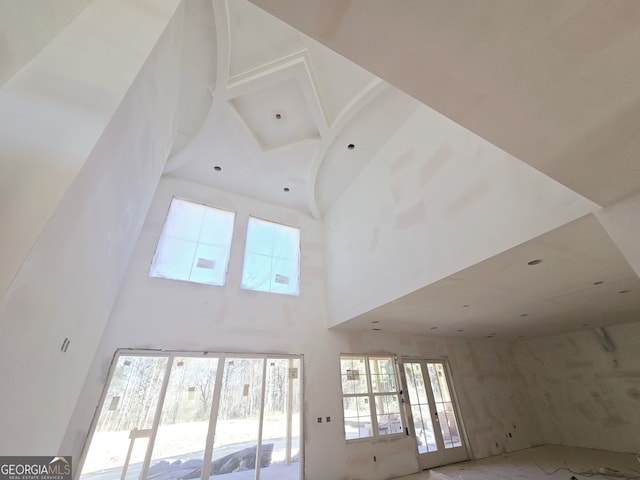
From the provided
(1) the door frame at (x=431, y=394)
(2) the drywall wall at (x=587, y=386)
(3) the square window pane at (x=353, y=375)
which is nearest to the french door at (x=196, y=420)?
(3) the square window pane at (x=353, y=375)

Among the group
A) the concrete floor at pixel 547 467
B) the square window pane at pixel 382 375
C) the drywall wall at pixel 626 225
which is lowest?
the concrete floor at pixel 547 467

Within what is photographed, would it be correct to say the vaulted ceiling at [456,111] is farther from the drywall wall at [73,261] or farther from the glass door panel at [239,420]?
the glass door panel at [239,420]

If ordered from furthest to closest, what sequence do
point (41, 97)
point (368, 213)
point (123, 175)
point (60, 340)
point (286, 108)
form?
point (368, 213), point (286, 108), point (123, 175), point (60, 340), point (41, 97)

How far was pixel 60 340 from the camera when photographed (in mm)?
2320

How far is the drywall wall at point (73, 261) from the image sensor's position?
162 centimetres

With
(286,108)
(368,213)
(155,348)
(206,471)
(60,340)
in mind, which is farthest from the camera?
(368,213)

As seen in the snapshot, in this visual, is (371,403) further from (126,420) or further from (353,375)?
(126,420)

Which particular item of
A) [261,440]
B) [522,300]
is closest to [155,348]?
[261,440]

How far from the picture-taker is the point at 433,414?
5695 mm

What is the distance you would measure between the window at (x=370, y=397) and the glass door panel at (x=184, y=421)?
2512mm

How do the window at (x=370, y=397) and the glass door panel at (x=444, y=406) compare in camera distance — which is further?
the glass door panel at (x=444, y=406)

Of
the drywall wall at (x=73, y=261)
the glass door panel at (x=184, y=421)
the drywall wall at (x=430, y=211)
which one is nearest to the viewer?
the drywall wall at (x=73, y=261)

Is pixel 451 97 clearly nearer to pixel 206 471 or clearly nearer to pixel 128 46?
pixel 128 46

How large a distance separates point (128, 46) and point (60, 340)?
2760mm
